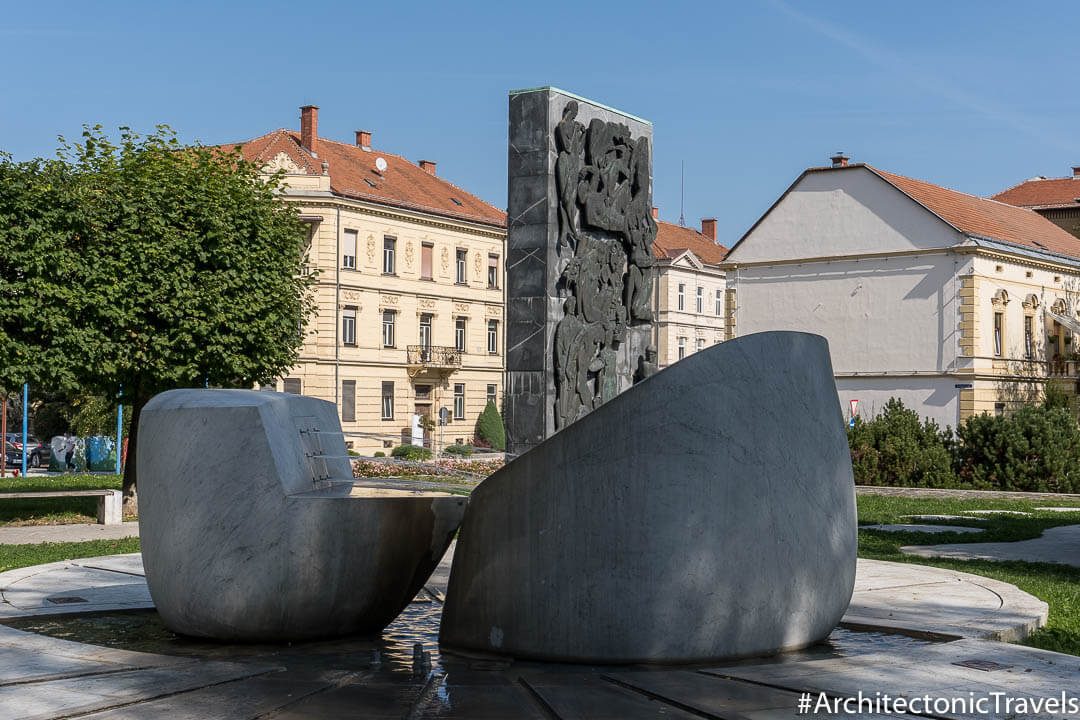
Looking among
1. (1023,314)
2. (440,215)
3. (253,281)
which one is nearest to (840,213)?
(1023,314)

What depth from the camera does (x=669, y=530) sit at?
25.0 feet

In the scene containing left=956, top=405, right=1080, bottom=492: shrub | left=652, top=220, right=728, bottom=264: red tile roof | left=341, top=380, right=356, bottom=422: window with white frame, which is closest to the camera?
left=956, top=405, right=1080, bottom=492: shrub

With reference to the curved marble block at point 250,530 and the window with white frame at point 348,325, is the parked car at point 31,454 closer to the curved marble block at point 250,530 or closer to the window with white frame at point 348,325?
the window with white frame at point 348,325

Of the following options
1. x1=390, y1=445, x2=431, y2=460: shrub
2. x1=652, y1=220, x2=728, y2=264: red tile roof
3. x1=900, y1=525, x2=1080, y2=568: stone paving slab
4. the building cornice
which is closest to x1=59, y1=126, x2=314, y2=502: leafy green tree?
x1=900, y1=525, x2=1080, y2=568: stone paving slab

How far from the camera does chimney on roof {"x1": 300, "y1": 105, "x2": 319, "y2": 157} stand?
5191 cm

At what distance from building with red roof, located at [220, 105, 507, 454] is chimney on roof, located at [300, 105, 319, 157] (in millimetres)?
61

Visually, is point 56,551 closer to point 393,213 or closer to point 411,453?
point 411,453

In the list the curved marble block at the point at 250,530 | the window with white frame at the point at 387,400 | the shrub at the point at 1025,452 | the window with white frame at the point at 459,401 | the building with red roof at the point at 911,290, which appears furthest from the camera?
the window with white frame at the point at 459,401

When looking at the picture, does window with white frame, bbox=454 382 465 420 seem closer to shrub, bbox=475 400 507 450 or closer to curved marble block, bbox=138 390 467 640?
shrub, bbox=475 400 507 450

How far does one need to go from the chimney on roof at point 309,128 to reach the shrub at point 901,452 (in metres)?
29.5

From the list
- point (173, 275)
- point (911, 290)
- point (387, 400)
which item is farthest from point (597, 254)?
point (387, 400)

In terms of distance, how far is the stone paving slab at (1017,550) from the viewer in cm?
1475

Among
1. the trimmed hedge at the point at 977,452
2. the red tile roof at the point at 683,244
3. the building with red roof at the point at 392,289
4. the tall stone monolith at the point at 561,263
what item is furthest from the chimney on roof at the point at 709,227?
the tall stone monolith at the point at 561,263

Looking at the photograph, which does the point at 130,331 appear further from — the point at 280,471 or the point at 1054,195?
the point at 1054,195
